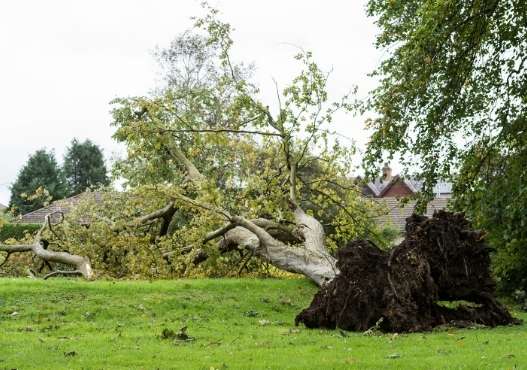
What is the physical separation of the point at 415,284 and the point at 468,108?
4.56 m

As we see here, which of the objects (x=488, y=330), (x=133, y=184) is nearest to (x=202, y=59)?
(x=133, y=184)

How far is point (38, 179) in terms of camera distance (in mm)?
50281

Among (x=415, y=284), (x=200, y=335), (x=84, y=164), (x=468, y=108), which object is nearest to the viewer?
(x=200, y=335)

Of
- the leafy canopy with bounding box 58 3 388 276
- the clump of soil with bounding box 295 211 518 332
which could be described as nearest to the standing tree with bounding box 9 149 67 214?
the leafy canopy with bounding box 58 3 388 276

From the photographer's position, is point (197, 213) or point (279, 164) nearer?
point (197, 213)

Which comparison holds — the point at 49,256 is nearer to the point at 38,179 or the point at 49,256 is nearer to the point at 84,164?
the point at 38,179

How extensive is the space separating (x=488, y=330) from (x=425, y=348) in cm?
225

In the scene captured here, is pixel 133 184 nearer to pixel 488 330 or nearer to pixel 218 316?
pixel 218 316

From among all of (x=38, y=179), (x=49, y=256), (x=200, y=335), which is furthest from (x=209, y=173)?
(x=38, y=179)

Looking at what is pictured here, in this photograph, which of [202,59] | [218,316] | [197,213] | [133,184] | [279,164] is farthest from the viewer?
[202,59]

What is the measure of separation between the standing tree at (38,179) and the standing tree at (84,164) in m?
3.91

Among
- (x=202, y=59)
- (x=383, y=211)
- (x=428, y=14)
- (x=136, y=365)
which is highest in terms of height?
(x=202, y=59)

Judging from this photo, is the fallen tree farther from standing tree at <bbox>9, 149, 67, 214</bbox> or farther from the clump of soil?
standing tree at <bbox>9, 149, 67, 214</bbox>

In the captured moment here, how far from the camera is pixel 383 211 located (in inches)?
804
